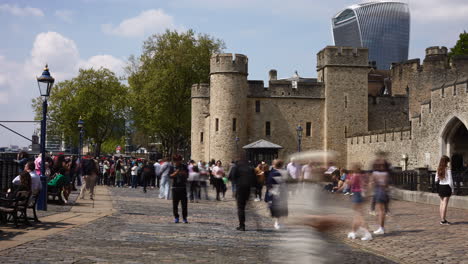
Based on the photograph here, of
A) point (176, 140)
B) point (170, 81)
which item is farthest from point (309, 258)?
point (176, 140)

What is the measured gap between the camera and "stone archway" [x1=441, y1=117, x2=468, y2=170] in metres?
36.0

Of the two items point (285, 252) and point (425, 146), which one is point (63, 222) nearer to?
point (285, 252)

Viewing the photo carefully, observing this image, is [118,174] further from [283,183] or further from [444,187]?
[283,183]

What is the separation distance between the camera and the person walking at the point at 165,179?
24.8 metres

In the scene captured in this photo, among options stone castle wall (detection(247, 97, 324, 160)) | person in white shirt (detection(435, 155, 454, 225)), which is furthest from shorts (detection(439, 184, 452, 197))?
stone castle wall (detection(247, 97, 324, 160))

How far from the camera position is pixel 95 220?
15469 millimetres

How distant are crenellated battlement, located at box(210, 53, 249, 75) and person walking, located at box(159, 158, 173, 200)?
27.7 m

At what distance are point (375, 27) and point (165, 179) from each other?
180277mm

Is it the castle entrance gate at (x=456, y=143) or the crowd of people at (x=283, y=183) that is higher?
Result: the castle entrance gate at (x=456, y=143)

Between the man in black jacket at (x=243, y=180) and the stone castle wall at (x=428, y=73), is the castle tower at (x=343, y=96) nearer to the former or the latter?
the stone castle wall at (x=428, y=73)

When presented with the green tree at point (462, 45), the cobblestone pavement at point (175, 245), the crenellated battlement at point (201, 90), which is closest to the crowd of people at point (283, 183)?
the cobblestone pavement at point (175, 245)

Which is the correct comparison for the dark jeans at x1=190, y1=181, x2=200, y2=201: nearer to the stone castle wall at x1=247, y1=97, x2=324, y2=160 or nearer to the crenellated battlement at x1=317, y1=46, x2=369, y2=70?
the stone castle wall at x1=247, y1=97, x2=324, y2=160

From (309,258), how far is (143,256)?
363 cm

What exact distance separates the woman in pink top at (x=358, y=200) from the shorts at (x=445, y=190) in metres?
3.05
